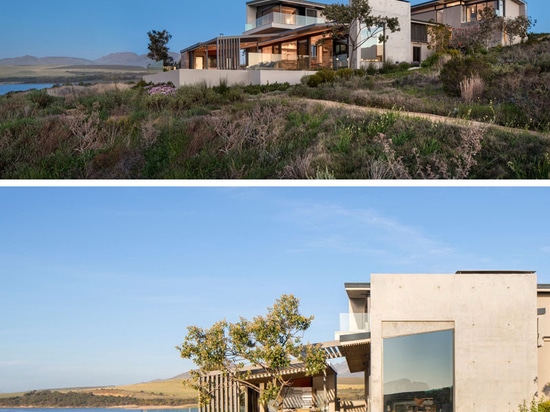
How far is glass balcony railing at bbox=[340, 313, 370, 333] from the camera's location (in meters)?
13.9

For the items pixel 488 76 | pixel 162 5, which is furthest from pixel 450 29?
pixel 488 76

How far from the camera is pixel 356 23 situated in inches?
1228

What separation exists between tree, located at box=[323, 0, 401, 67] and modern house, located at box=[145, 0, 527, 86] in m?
0.14

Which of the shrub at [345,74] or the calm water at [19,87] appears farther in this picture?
the shrub at [345,74]

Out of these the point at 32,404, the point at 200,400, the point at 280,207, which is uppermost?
the point at 280,207

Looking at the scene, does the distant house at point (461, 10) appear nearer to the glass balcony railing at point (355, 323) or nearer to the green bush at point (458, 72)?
the green bush at point (458, 72)

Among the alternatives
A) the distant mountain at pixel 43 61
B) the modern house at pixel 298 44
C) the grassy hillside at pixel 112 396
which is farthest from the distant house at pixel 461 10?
the grassy hillside at pixel 112 396

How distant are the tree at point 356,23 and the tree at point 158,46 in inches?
487

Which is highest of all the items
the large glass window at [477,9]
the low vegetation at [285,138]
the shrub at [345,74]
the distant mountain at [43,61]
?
the large glass window at [477,9]

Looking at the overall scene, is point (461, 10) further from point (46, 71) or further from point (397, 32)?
point (46, 71)

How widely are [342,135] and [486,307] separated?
153 inches

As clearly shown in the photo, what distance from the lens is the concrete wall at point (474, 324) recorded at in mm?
13000

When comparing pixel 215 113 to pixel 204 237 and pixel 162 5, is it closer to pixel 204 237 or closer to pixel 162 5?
pixel 162 5

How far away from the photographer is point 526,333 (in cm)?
1314
